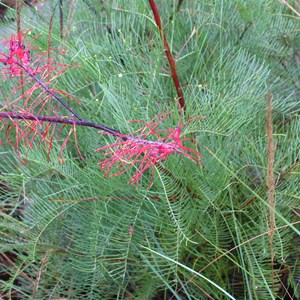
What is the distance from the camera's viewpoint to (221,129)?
42.2 inches

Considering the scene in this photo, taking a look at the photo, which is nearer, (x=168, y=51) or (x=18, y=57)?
(x=18, y=57)

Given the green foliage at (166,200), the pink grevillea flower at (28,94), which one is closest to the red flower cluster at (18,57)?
the pink grevillea flower at (28,94)

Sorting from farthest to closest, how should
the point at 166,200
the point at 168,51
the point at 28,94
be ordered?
the point at 168,51 → the point at 166,200 → the point at 28,94

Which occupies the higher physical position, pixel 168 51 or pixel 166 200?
pixel 168 51

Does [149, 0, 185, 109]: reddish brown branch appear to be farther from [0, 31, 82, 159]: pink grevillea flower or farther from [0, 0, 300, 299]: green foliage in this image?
[0, 31, 82, 159]: pink grevillea flower

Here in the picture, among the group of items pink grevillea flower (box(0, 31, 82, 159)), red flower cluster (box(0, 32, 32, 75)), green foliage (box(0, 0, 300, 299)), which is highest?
red flower cluster (box(0, 32, 32, 75))

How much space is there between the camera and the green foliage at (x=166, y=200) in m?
1.13

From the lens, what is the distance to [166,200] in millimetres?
1087

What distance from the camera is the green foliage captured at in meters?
1.13

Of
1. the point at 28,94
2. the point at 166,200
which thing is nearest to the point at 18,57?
the point at 28,94

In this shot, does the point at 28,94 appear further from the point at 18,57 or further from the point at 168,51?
the point at 168,51

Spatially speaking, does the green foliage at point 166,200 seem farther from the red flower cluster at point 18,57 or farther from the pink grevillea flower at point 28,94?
the red flower cluster at point 18,57

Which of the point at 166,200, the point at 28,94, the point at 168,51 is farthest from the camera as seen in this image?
the point at 168,51

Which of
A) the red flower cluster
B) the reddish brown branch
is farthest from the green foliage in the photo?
the red flower cluster
